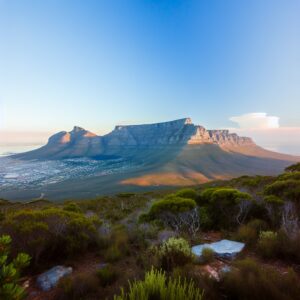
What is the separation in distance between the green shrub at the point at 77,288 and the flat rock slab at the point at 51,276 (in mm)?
580

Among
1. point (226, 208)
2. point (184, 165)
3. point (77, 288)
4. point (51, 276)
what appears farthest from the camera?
point (184, 165)

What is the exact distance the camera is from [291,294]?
2947 mm

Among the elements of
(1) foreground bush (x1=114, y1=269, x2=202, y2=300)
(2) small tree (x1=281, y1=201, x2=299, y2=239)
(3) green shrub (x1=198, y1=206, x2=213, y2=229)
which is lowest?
(3) green shrub (x1=198, y1=206, x2=213, y2=229)

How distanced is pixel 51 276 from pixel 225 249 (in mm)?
4087

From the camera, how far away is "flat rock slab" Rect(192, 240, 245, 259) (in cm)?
497

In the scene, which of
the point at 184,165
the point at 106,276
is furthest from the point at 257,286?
the point at 184,165

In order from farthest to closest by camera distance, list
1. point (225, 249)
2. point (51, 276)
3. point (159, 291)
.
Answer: point (225, 249), point (51, 276), point (159, 291)

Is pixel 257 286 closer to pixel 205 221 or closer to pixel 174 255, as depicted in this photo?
pixel 174 255

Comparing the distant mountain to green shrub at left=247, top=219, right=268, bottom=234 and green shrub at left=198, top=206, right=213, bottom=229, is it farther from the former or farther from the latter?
green shrub at left=247, top=219, right=268, bottom=234

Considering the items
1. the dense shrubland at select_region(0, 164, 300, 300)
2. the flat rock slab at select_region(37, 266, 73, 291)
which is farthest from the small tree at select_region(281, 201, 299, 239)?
the flat rock slab at select_region(37, 266, 73, 291)

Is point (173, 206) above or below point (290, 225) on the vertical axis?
below

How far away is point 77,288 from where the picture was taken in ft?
12.0

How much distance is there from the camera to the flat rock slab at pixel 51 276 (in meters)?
4.26

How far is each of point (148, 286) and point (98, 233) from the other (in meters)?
4.19
